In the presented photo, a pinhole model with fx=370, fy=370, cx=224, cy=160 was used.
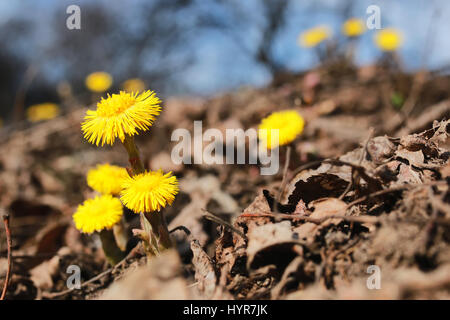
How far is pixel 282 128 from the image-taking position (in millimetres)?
2082

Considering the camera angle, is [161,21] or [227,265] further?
[161,21]

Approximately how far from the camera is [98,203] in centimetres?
152

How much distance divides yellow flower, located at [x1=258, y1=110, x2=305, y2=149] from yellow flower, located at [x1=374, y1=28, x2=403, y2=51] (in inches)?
140

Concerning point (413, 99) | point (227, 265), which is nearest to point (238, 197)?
point (227, 265)

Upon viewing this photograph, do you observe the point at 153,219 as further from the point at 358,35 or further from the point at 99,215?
the point at 358,35

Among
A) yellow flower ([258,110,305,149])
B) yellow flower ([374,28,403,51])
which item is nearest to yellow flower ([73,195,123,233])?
yellow flower ([258,110,305,149])

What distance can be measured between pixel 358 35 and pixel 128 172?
518cm

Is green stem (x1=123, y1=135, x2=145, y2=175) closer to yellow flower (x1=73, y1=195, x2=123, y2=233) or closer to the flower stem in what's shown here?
the flower stem

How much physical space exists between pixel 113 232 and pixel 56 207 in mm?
1474

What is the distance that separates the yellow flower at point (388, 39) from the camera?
504 centimetres

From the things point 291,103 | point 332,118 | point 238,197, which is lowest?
point 238,197

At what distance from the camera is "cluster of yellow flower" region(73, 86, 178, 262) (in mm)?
1251

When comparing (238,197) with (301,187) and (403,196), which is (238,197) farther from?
(403,196)

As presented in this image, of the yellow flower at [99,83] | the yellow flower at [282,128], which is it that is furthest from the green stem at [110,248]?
the yellow flower at [99,83]
